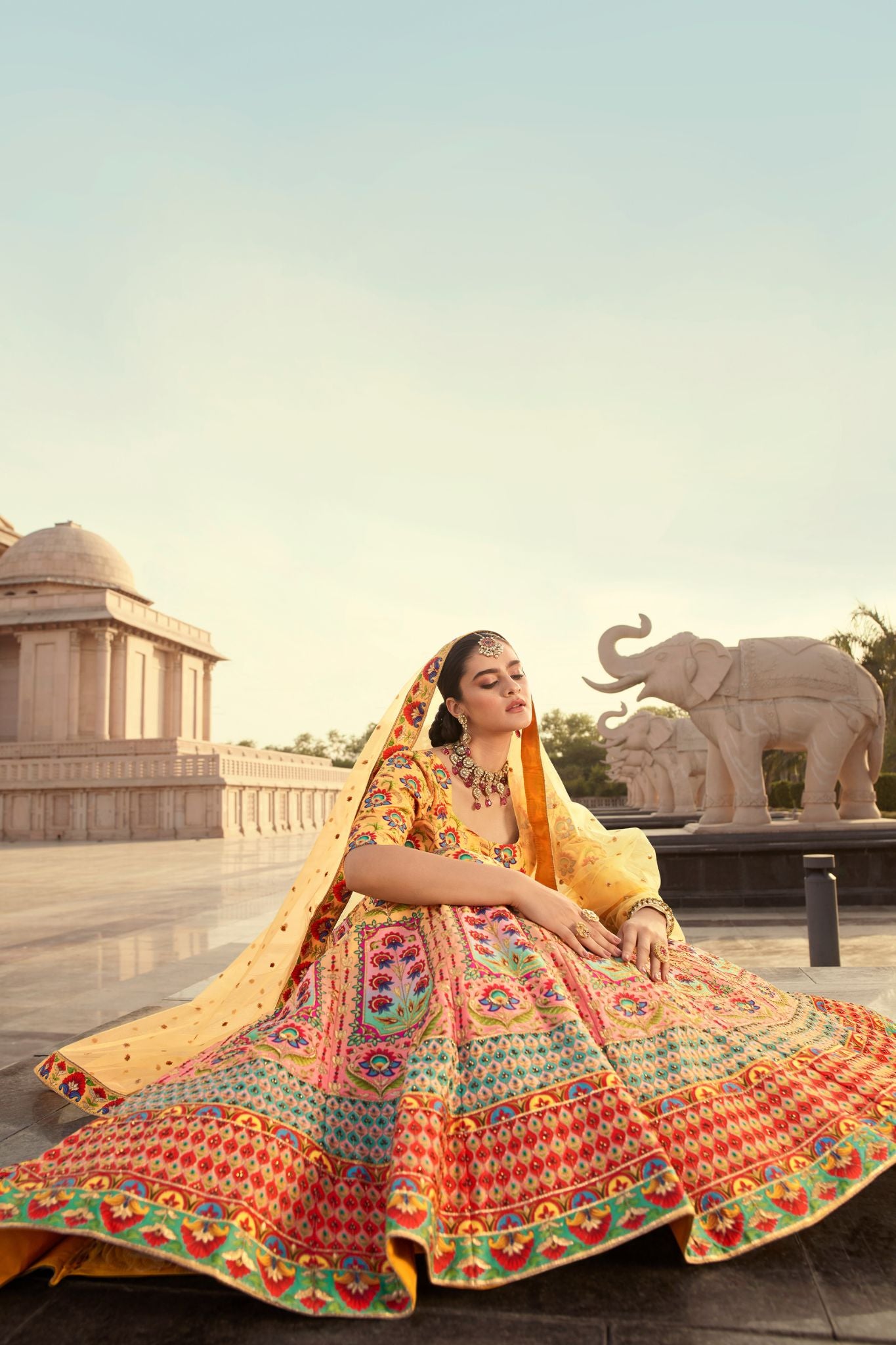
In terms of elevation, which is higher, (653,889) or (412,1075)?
(653,889)

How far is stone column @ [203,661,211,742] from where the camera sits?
39.2 m

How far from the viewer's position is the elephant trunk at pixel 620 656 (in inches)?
413

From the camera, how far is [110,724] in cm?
3309

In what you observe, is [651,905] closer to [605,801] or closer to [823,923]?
[823,923]

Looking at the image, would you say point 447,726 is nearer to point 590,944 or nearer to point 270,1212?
point 590,944

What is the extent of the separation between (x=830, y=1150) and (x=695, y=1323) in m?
0.51

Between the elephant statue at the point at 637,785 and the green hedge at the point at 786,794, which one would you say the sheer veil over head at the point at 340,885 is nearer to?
the elephant statue at the point at 637,785

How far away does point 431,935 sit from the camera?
7.35ft

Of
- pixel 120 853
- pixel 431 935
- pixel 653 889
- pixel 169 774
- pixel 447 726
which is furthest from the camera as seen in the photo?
pixel 169 774

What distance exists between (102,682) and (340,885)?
105 ft

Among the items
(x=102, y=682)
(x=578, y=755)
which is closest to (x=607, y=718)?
(x=102, y=682)

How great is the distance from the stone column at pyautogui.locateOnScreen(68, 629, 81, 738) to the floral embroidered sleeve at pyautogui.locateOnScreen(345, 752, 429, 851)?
106ft

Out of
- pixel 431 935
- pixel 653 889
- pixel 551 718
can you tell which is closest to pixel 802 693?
pixel 653 889

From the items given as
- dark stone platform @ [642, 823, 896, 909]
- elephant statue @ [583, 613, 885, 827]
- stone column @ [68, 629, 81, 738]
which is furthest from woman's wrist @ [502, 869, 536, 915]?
stone column @ [68, 629, 81, 738]
